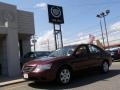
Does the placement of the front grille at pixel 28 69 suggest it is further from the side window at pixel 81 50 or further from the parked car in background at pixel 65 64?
the side window at pixel 81 50

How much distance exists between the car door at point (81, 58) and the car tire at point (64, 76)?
1.55ft

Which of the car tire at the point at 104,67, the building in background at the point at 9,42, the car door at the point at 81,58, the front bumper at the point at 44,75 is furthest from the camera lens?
the building in background at the point at 9,42

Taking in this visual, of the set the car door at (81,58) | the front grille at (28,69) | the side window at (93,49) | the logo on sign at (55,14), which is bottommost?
the front grille at (28,69)

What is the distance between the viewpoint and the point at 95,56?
1223 centimetres

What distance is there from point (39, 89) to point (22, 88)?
97cm

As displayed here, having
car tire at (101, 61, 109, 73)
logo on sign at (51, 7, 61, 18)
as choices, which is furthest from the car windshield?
logo on sign at (51, 7, 61, 18)

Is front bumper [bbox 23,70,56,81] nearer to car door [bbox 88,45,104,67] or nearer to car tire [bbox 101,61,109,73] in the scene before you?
car door [bbox 88,45,104,67]

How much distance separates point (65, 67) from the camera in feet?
34.6

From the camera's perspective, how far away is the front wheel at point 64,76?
10170mm

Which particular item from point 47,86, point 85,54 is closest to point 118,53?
point 85,54

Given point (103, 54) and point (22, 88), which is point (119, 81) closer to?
point (103, 54)

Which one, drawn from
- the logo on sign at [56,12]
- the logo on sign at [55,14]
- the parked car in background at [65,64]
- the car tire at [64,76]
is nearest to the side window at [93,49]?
the parked car in background at [65,64]

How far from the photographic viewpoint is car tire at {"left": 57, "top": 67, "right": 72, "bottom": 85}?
10.2 meters

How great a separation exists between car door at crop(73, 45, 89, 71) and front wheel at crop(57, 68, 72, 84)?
20.0 inches
